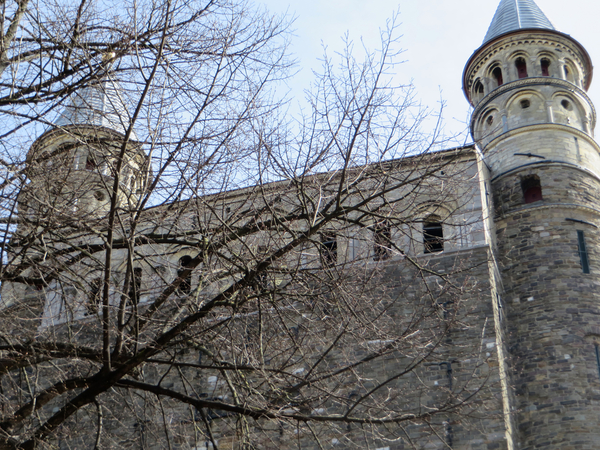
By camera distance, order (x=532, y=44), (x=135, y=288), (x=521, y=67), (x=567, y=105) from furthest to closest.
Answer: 1. (x=521, y=67)
2. (x=532, y=44)
3. (x=567, y=105)
4. (x=135, y=288)

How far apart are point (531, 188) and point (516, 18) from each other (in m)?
6.76

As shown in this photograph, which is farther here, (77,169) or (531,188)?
(531,188)

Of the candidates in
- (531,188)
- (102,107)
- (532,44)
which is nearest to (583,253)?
(531,188)

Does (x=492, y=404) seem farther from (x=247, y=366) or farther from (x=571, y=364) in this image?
(x=247, y=366)

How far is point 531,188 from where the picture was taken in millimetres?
20875

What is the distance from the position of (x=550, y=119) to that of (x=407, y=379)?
30.7 ft

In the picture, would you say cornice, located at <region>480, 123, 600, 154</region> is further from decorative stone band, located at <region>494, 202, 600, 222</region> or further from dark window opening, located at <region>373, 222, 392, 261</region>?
dark window opening, located at <region>373, 222, 392, 261</region>

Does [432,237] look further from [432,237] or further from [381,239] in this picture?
[381,239]

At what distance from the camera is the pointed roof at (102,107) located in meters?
7.58

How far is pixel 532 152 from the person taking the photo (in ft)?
69.7

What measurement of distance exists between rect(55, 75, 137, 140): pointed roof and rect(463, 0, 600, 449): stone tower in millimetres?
7625

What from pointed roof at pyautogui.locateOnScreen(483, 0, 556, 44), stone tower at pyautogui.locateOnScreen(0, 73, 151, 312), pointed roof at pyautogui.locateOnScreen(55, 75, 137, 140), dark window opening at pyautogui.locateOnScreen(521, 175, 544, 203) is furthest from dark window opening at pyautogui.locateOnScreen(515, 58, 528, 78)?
stone tower at pyautogui.locateOnScreen(0, 73, 151, 312)

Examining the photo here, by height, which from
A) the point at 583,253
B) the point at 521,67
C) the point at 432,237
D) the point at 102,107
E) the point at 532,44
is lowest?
the point at 432,237

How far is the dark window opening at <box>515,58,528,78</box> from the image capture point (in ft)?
76.3
